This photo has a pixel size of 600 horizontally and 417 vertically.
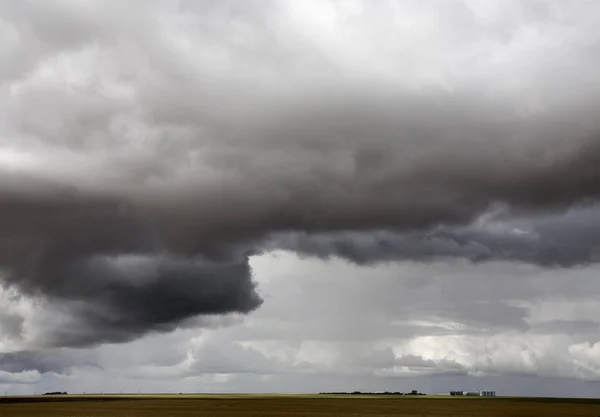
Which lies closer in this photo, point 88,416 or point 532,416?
point 88,416

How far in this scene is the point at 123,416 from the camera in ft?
586

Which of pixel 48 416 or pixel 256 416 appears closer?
pixel 256 416

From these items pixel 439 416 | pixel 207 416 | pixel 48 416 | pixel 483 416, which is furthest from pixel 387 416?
pixel 48 416

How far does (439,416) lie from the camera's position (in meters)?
184

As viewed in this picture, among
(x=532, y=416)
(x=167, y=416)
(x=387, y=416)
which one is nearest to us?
(x=387, y=416)

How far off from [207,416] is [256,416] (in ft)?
65.2

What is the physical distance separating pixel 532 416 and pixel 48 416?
489 ft

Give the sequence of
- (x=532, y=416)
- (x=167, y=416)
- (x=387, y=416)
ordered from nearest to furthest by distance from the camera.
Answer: (x=387, y=416) < (x=167, y=416) < (x=532, y=416)

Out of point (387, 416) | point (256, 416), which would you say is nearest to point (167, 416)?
point (256, 416)

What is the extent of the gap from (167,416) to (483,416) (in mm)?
93020

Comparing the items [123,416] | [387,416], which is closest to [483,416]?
[387,416]

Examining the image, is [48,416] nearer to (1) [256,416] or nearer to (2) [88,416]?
(2) [88,416]

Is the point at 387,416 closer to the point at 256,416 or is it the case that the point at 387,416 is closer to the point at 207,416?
the point at 256,416

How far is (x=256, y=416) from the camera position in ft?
585
